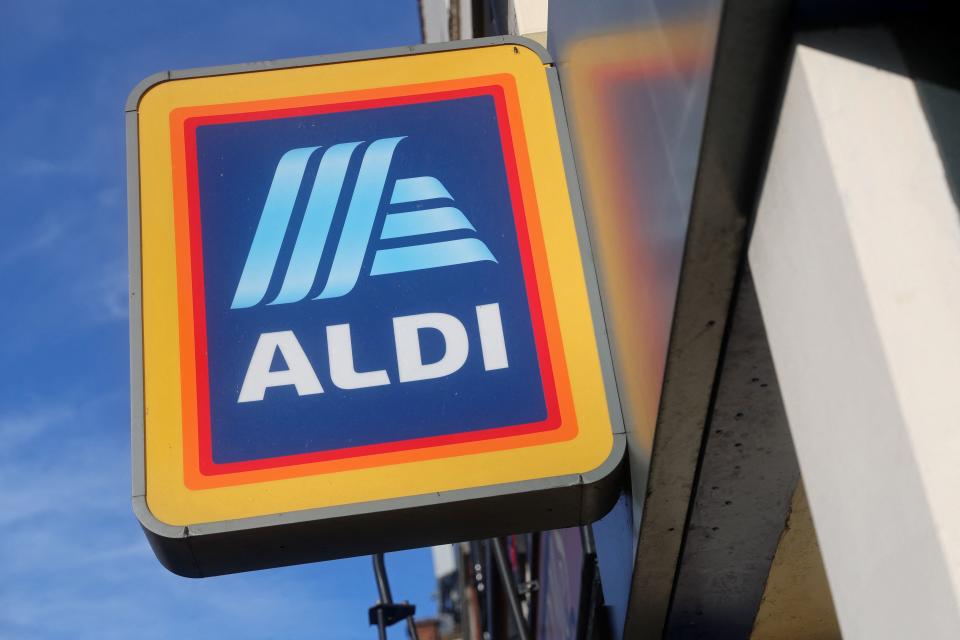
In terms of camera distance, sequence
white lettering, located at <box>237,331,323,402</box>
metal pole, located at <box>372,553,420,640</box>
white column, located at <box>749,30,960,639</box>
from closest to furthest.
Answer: white column, located at <box>749,30,960,639</box>, white lettering, located at <box>237,331,323,402</box>, metal pole, located at <box>372,553,420,640</box>

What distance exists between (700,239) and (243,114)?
5.24ft

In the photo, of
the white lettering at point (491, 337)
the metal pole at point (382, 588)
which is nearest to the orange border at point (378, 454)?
the white lettering at point (491, 337)

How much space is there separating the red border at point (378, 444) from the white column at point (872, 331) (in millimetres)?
964

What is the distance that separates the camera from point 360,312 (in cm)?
247

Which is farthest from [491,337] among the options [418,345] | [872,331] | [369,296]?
[872,331]

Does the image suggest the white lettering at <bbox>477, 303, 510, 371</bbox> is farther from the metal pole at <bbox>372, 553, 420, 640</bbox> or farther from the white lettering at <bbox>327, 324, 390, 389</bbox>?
the metal pole at <bbox>372, 553, 420, 640</bbox>

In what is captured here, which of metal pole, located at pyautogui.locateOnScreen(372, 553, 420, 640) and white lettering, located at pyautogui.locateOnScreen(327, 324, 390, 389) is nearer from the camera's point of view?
white lettering, located at pyautogui.locateOnScreen(327, 324, 390, 389)

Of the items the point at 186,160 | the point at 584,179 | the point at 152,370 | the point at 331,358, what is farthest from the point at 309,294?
the point at 584,179

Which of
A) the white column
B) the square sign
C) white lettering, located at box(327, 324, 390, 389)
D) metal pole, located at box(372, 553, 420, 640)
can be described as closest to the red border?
the square sign

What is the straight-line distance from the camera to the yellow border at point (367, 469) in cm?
224

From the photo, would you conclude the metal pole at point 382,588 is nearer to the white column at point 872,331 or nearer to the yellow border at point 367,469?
the yellow border at point 367,469

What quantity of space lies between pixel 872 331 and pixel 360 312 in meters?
1.48

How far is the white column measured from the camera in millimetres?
1095

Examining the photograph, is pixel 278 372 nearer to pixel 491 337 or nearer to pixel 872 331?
pixel 491 337
